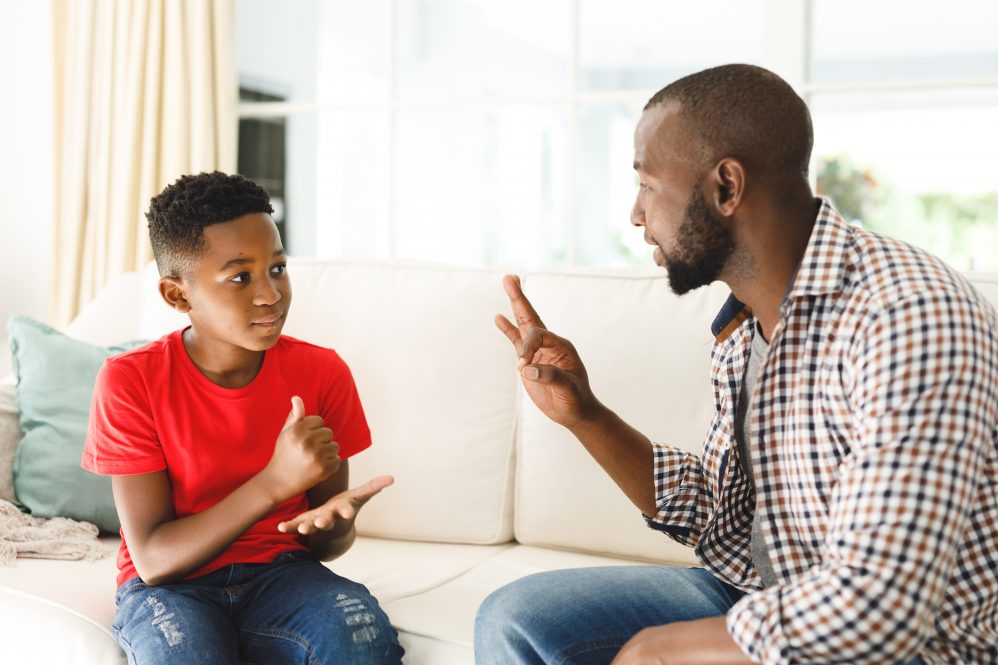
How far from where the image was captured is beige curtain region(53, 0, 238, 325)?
2861 mm

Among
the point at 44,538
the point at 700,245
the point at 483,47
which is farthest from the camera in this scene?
the point at 483,47

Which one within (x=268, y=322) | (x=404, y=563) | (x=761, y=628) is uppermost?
(x=268, y=322)

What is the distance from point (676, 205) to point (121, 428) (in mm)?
837

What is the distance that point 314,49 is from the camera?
2998 millimetres

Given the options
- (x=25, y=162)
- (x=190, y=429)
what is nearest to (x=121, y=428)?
(x=190, y=429)

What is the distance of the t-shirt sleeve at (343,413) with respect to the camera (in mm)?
1602

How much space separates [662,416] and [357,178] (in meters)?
1.53

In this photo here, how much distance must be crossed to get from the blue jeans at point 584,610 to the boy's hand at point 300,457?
0.28 metres

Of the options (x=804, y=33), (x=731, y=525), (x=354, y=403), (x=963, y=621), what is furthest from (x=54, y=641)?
(x=804, y=33)

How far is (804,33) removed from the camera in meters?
2.42

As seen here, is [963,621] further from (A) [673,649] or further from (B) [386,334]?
(B) [386,334]

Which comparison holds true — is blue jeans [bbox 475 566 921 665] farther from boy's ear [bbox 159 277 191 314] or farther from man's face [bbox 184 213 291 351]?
boy's ear [bbox 159 277 191 314]

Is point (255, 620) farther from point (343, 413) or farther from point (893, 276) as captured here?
point (893, 276)

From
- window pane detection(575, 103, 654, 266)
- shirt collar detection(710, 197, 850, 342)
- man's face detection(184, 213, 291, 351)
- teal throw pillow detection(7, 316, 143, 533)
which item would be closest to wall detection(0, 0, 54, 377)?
teal throw pillow detection(7, 316, 143, 533)
